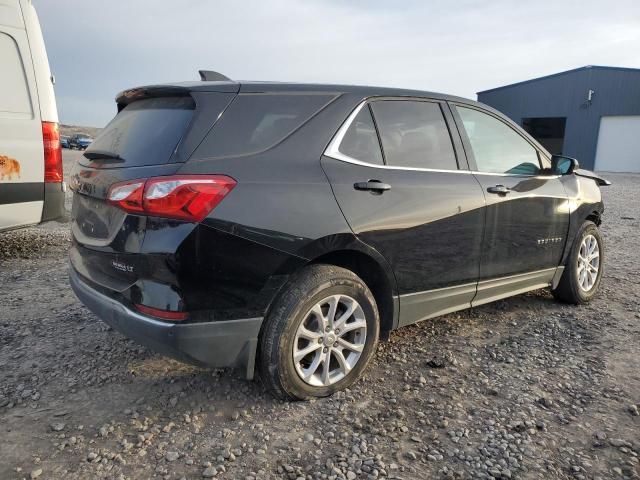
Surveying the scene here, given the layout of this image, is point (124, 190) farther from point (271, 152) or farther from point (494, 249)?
point (494, 249)

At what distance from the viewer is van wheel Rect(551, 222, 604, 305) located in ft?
13.9

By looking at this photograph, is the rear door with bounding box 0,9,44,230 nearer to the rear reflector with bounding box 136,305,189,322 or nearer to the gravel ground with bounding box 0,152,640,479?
the gravel ground with bounding box 0,152,640,479

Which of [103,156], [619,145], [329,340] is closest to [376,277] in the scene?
[329,340]

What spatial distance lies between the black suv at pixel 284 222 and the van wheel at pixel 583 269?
108 cm

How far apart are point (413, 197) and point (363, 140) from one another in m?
0.45

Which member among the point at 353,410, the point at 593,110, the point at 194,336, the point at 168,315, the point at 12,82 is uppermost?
the point at 593,110

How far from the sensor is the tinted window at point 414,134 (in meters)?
3.01

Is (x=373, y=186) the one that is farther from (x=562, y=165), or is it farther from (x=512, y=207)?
(x=562, y=165)

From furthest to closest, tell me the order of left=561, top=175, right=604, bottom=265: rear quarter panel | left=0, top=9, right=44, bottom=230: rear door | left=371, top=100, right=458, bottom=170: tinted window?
left=0, top=9, right=44, bottom=230: rear door < left=561, top=175, right=604, bottom=265: rear quarter panel < left=371, top=100, right=458, bottom=170: tinted window

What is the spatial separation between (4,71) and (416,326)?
4.41 metres

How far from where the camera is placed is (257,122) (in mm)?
2539

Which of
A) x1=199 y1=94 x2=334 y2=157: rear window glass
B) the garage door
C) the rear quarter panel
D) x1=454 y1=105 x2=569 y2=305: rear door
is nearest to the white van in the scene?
x1=199 y1=94 x2=334 y2=157: rear window glass

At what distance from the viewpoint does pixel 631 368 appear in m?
3.15

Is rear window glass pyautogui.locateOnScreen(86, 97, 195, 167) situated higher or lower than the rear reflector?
higher
